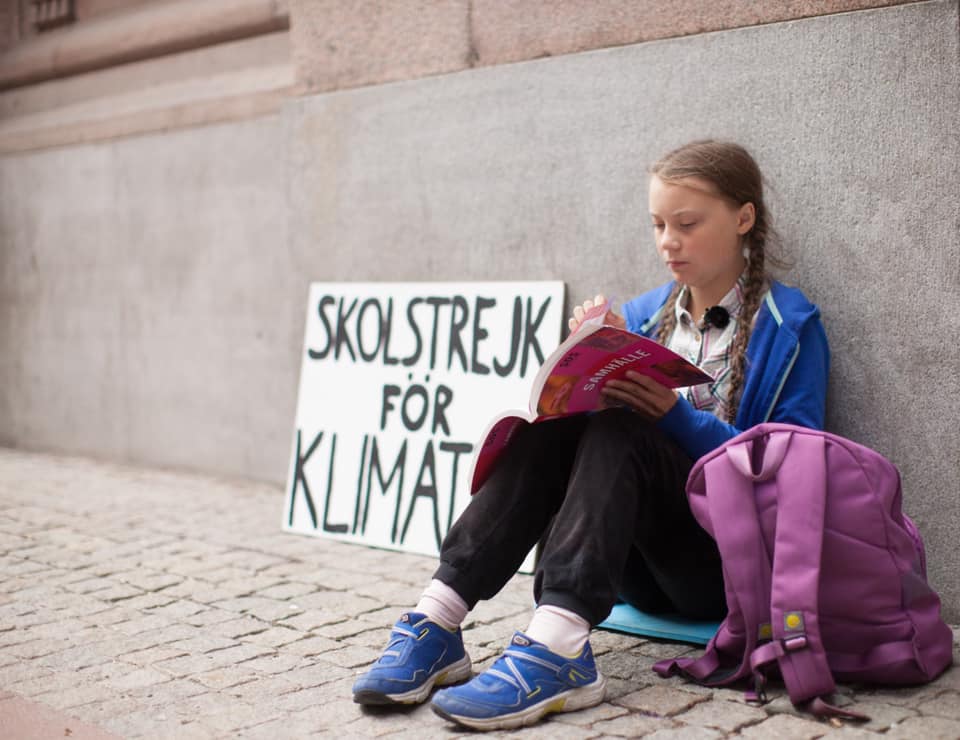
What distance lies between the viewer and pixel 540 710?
252cm

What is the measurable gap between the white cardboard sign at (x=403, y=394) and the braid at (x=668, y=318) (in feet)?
2.72

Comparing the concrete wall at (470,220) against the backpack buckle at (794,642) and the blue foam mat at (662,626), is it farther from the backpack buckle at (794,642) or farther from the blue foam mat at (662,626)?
the backpack buckle at (794,642)

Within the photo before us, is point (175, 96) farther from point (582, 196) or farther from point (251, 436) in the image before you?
point (582, 196)

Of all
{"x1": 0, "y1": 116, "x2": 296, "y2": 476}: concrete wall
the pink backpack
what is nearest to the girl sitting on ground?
the pink backpack

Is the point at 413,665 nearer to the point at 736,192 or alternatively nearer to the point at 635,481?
the point at 635,481

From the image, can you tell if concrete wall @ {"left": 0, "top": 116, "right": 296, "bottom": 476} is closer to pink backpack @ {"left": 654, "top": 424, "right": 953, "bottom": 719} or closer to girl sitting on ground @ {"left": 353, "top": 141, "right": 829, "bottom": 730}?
girl sitting on ground @ {"left": 353, "top": 141, "right": 829, "bottom": 730}

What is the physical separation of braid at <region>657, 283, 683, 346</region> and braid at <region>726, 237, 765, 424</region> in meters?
0.21

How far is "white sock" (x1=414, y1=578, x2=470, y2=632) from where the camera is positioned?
272 cm

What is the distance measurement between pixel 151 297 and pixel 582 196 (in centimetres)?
332

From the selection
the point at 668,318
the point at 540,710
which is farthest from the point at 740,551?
the point at 668,318

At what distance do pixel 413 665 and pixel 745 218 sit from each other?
1.52 metres

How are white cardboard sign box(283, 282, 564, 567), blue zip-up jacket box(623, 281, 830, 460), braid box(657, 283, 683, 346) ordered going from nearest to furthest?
blue zip-up jacket box(623, 281, 830, 460) < braid box(657, 283, 683, 346) < white cardboard sign box(283, 282, 564, 567)

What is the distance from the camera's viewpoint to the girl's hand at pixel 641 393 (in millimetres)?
2760

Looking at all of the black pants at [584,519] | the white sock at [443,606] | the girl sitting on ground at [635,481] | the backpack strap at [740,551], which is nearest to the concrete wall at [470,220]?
the girl sitting on ground at [635,481]
